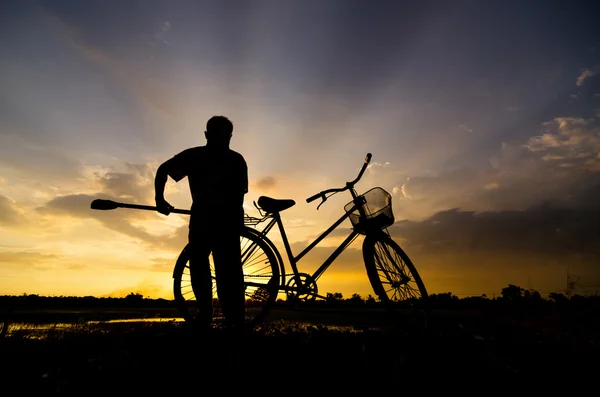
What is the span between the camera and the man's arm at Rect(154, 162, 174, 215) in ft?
18.1

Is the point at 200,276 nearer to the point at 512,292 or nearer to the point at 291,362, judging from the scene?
the point at 291,362

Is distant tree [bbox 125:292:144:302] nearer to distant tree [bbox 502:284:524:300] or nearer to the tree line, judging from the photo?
the tree line

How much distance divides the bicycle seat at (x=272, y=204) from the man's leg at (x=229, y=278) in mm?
714

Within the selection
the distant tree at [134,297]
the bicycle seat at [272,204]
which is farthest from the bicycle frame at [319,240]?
the distant tree at [134,297]

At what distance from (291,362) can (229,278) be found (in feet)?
7.39

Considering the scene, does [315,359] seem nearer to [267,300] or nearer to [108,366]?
[108,366]

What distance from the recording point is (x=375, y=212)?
607cm

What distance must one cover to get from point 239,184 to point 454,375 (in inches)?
148

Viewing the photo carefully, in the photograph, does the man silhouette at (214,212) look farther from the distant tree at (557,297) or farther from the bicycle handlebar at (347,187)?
the distant tree at (557,297)

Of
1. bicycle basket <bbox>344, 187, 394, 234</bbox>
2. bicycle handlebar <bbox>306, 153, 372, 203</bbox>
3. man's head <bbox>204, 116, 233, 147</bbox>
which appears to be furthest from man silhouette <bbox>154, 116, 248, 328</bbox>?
bicycle basket <bbox>344, 187, 394, 234</bbox>

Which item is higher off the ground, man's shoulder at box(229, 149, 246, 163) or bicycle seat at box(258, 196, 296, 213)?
man's shoulder at box(229, 149, 246, 163)

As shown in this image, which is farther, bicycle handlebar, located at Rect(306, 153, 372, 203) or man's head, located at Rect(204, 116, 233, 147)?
bicycle handlebar, located at Rect(306, 153, 372, 203)

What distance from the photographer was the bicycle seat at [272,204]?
6.03 meters

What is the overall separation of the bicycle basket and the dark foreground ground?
1.70 meters
